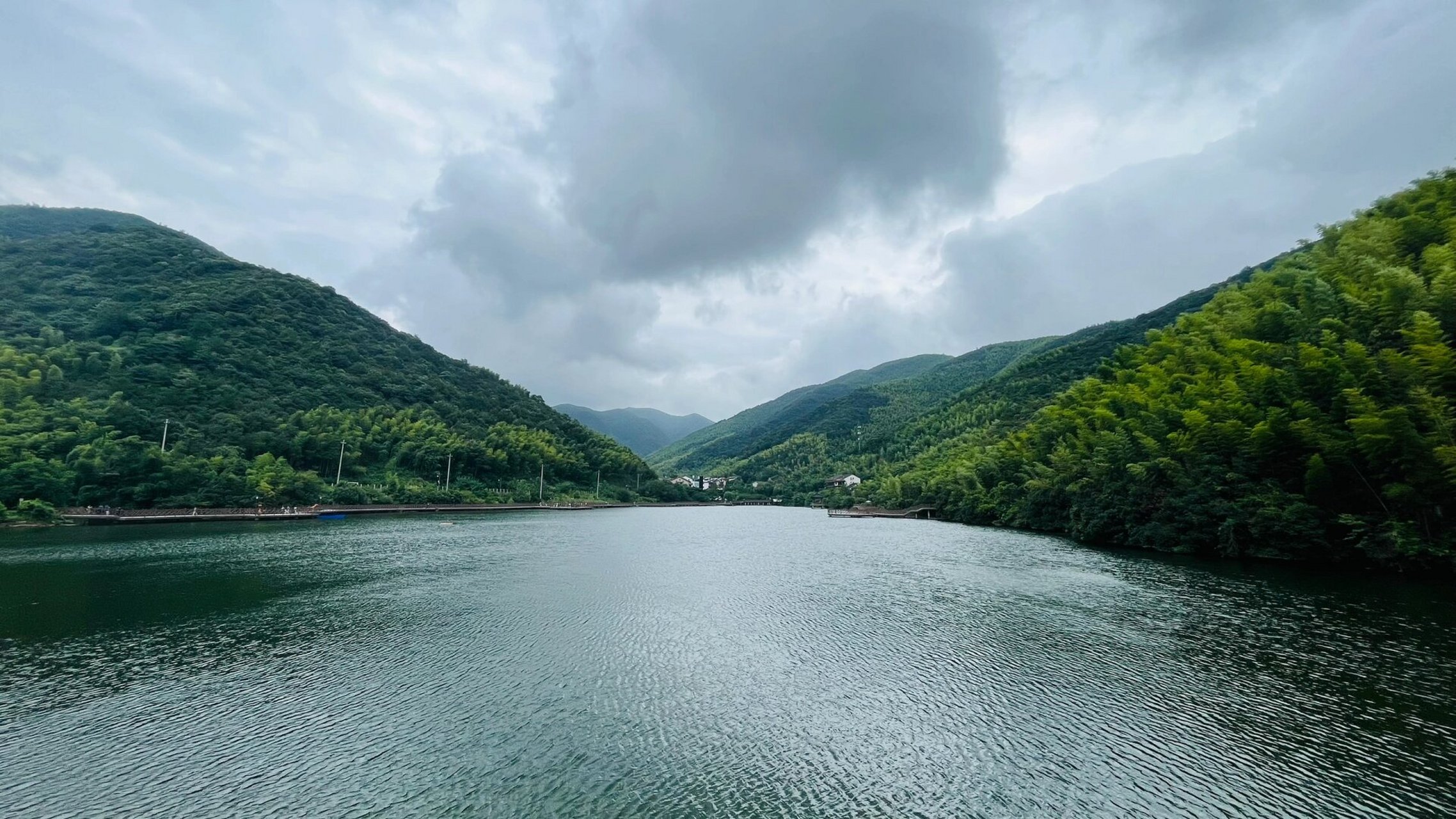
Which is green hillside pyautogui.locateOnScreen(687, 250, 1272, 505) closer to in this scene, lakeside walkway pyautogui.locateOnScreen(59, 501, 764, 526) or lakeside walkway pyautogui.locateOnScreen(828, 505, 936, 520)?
lakeside walkway pyautogui.locateOnScreen(828, 505, 936, 520)

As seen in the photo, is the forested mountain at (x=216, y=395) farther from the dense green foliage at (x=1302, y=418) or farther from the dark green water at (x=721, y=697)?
the dense green foliage at (x=1302, y=418)

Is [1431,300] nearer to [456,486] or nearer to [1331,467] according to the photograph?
[1331,467]

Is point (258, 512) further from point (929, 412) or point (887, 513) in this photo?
point (929, 412)

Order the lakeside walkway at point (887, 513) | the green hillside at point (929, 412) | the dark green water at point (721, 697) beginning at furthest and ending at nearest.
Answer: the green hillside at point (929, 412) < the lakeside walkway at point (887, 513) < the dark green water at point (721, 697)

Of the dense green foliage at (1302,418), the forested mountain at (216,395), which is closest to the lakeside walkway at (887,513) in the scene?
the dense green foliage at (1302,418)

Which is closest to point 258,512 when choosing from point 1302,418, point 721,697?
point 721,697

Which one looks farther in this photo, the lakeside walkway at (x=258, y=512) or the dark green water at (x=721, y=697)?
the lakeside walkway at (x=258, y=512)

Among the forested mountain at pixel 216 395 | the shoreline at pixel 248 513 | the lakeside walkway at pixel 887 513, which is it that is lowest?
the lakeside walkway at pixel 887 513
